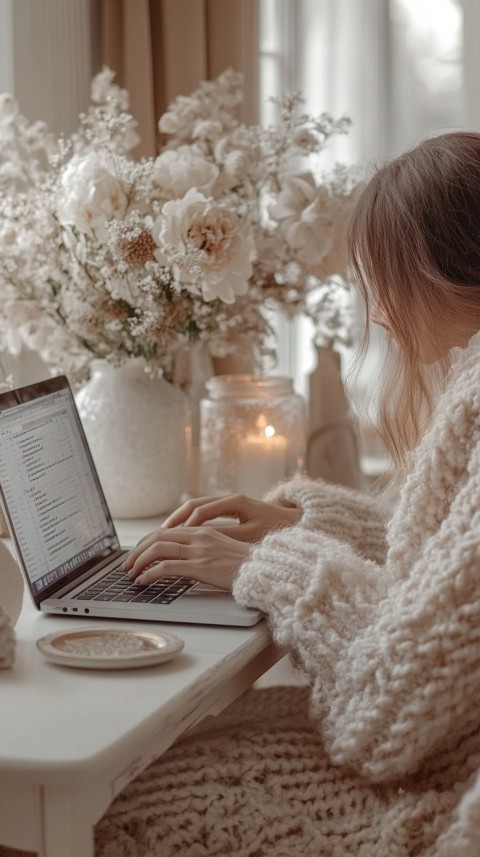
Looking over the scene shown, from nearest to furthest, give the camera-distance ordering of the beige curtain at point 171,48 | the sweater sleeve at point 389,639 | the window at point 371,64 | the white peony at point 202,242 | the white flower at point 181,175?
the sweater sleeve at point 389,639
the white peony at point 202,242
the white flower at point 181,175
the beige curtain at point 171,48
the window at point 371,64

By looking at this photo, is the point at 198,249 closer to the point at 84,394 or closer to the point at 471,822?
the point at 84,394

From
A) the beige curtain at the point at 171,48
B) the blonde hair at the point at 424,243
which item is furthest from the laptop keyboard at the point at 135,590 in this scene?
the beige curtain at the point at 171,48

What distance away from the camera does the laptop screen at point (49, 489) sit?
1.14m

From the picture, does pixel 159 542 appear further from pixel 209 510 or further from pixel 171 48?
pixel 171 48

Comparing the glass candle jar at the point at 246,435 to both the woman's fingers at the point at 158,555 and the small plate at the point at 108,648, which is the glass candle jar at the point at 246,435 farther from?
the small plate at the point at 108,648

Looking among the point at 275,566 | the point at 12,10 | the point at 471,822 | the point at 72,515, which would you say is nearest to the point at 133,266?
the point at 72,515

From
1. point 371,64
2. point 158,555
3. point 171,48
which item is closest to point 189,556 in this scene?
point 158,555

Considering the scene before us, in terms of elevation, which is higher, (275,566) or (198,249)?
(198,249)

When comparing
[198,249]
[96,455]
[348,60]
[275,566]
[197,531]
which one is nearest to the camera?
[275,566]

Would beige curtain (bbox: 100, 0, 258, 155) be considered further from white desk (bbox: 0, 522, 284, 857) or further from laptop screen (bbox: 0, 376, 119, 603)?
white desk (bbox: 0, 522, 284, 857)

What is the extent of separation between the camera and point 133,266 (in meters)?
1.51

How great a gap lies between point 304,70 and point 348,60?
0.37 feet

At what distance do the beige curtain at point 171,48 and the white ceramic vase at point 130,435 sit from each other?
0.78 metres

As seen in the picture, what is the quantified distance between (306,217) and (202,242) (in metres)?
0.25
